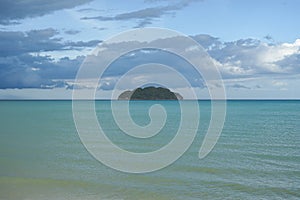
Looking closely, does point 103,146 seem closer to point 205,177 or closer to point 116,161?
point 116,161

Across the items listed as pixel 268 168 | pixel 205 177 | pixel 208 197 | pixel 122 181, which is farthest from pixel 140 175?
pixel 268 168

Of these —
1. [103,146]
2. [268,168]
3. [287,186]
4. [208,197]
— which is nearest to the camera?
[208,197]

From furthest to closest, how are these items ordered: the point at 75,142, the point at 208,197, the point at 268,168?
the point at 75,142 → the point at 268,168 → the point at 208,197

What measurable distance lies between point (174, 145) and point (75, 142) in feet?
29.4

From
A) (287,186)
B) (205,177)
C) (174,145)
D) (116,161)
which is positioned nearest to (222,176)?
(205,177)

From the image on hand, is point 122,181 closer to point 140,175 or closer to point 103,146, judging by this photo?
point 140,175

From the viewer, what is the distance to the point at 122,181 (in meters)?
21.5

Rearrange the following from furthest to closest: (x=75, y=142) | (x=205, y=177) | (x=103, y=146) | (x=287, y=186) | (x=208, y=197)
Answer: (x=75, y=142)
(x=103, y=146)
(x=205, y=177)
(x=287, y=186)
(x=208, y=197)

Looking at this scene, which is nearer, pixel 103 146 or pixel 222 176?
pixel 222 176

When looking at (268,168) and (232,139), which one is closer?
(268,168)

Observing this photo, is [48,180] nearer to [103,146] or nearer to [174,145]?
[103,146]

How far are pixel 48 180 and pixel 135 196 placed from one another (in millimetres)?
5339

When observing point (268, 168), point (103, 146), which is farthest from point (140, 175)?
point (103, 146)

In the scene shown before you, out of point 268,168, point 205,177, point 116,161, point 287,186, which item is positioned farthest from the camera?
point 116,161
